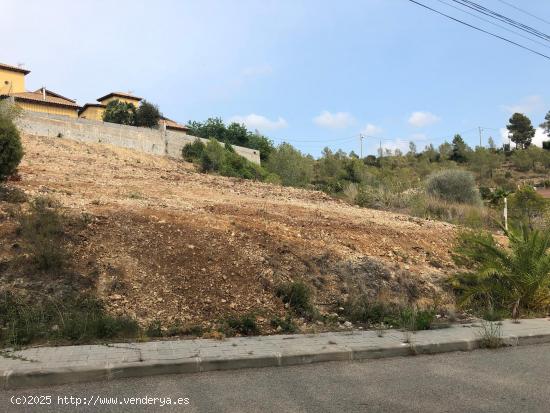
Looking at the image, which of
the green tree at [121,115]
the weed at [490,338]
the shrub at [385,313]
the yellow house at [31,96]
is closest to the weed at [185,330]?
the shrub at [385,313]

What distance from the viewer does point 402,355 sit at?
257 inches

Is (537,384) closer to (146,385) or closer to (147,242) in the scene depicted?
(146,385)

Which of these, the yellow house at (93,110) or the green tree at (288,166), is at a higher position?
the yellow house at (93,110)

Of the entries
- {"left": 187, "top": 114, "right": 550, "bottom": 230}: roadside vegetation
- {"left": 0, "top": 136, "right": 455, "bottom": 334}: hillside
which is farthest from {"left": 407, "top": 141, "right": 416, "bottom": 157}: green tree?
{"left": 0, "top": 136, "right": 455, "bottom": 334}: hillside

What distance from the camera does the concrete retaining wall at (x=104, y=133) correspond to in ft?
92.6

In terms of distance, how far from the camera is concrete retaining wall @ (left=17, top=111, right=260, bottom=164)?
28.2 meters

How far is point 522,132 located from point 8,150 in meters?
98.1

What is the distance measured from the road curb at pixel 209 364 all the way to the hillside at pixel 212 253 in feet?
6.26

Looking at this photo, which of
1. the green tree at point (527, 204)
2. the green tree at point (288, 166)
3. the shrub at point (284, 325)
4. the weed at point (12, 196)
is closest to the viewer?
the shrub at point (284, 325)

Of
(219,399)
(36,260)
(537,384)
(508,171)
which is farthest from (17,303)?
(508,171)

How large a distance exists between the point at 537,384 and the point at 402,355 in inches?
64.6

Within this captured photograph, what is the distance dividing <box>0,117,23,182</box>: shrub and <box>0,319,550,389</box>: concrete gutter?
8199mm

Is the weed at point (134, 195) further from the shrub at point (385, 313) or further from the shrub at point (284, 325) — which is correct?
the shrub at point (284, 325)

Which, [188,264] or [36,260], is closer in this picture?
[36,260]
